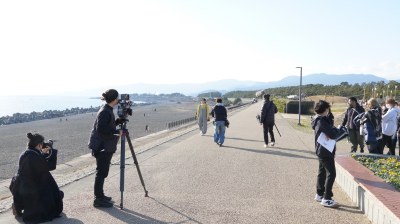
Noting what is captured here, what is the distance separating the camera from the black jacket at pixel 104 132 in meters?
5.81

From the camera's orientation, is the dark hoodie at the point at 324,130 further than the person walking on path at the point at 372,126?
No

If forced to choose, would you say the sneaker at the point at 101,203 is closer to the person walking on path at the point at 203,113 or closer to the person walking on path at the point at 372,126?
the person walking on path at the point at 372,126

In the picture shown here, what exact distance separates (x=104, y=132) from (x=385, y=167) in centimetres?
513

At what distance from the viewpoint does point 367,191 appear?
5379 millimetres

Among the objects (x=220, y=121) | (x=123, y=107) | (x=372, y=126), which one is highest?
(x=123, y=107)

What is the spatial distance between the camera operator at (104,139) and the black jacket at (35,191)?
2.27 ft

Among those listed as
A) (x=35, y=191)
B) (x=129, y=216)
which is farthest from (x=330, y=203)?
(x=35, y=191)

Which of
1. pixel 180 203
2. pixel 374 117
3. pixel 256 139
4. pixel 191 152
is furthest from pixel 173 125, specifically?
pixel 180 203

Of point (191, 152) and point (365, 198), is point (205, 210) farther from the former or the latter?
point (191, 152)

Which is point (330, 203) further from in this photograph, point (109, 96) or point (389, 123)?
point (389, 123)

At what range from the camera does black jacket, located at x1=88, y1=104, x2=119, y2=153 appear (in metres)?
5.81

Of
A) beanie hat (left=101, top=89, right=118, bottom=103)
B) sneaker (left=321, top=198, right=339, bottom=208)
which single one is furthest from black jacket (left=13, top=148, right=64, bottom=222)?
Answer: sneaker (left=321, top=198, right=339, bottom=208)

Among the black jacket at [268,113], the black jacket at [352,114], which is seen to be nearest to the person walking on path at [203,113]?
the black jacket at [268,113]

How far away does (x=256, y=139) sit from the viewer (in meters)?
14.5
